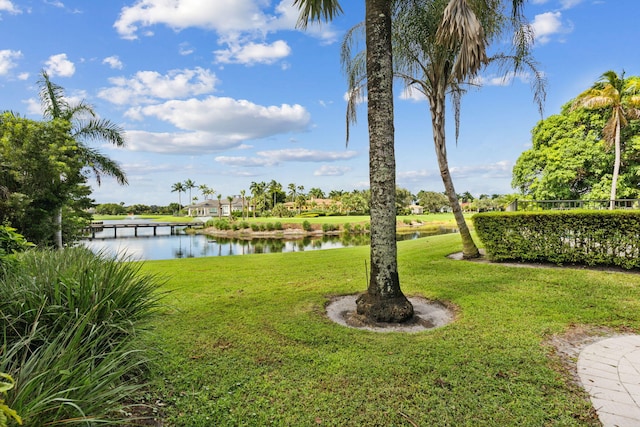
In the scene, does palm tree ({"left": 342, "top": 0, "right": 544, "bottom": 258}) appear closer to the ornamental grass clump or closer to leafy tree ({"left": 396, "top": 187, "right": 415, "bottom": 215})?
the ornamental grass clump

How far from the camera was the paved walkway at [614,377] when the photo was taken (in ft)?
8.44

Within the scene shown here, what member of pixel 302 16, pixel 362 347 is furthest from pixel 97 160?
pixel 362 347

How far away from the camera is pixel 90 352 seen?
8.44 feet

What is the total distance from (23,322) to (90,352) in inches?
25.3

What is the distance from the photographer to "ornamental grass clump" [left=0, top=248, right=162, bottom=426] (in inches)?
70.0

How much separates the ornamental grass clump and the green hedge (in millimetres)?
8002

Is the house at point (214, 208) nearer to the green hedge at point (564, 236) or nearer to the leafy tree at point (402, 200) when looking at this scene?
the leafy tree at point (402, 200)

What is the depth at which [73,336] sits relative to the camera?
2.40 m

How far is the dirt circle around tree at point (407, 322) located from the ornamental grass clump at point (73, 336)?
2670 mm

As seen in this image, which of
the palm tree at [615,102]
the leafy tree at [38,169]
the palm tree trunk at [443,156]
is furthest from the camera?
the palm tree at [615,102]

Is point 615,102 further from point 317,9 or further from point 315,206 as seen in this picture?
point 315,206

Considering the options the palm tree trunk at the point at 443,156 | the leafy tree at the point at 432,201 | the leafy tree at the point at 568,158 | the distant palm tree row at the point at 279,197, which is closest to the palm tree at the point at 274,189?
the distant palm tree row at the point at 279,197

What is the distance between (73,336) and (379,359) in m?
2.75

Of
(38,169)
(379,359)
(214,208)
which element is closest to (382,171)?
(379,359)
